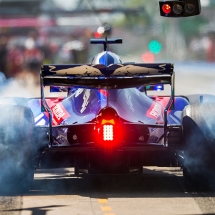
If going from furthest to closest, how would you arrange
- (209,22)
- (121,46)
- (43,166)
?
(209,22), (121,46), (43,166)

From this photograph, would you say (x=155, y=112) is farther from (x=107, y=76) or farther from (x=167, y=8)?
(x=167, y=8)

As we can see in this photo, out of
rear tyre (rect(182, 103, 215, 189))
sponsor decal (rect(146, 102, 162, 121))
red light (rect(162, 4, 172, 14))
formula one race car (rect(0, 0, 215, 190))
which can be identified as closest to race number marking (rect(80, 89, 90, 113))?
formula one race car (rect(0, 0, 215, 190))

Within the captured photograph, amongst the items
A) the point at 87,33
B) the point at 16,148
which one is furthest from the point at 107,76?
the point at 87,33

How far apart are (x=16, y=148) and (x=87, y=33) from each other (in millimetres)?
43240

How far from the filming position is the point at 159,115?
1412cm

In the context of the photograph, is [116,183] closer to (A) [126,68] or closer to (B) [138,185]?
(B) [138,185]

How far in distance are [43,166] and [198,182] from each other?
1.93 m

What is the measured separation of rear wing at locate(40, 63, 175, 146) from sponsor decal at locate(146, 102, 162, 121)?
2.31 ft

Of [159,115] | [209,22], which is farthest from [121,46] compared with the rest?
[159,115]

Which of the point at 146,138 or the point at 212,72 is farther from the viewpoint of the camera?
the point at 212,72

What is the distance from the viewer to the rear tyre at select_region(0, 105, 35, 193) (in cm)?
1332

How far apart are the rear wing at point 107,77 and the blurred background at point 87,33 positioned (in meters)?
24.8

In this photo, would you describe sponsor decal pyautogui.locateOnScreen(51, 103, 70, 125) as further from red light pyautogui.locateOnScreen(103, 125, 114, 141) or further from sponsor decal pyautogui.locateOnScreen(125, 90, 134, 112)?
red light pyautogui.locateOnScreen(103, 125, 114, 141)

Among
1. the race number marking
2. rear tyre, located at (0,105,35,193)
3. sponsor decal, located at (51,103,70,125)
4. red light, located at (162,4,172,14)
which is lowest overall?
rear tyre, located at (0,105,35,193)
